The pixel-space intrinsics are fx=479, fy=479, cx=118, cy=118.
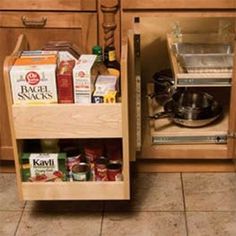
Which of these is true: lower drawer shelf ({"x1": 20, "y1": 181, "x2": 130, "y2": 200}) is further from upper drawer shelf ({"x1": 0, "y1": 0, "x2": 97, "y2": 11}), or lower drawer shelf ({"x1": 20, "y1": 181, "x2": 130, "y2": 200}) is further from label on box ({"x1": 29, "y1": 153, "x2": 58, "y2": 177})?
upper drawer shelf ({"x1": 0, "y1": 0, "x2": 97, "y2": 11})

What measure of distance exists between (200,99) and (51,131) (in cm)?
78

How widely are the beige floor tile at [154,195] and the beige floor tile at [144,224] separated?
3 centimetres

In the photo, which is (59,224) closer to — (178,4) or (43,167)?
(43,167)

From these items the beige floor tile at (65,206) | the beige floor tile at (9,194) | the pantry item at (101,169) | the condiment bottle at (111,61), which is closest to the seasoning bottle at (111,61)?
the condiment bottle at (111,61)

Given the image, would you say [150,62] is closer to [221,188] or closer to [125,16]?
[125,16]

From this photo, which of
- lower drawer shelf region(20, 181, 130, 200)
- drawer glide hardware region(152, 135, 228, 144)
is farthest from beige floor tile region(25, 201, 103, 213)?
drawer glide hardware region(152, 135, 228, 144)

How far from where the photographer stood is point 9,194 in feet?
6.08

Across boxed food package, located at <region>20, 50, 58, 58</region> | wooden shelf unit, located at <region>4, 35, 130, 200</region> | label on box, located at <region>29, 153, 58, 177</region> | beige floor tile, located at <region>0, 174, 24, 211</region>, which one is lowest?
beige floor tile, located at <region>0, 174, 24, 211</region>

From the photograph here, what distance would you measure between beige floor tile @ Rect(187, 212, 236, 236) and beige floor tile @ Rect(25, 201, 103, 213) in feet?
1.11

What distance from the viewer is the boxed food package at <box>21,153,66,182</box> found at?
156cm

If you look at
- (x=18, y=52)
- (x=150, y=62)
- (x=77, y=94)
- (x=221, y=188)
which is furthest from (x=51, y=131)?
(x=221, y=188)

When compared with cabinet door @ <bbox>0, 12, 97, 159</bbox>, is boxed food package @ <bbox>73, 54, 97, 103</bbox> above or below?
below

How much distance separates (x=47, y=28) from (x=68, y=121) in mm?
376

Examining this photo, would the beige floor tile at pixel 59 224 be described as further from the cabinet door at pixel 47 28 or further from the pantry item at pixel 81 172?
the cabinet door at pixel 47 28
